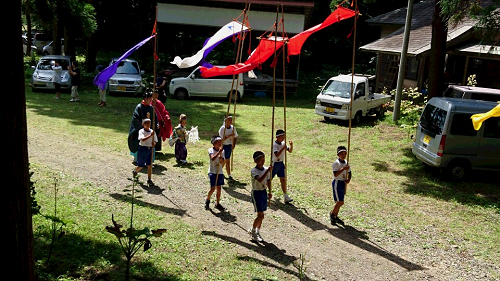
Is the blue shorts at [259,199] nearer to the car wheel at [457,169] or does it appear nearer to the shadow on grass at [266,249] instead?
the shadow on grass at [266,249]

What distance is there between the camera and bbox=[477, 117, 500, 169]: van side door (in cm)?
1166

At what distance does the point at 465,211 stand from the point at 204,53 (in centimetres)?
639

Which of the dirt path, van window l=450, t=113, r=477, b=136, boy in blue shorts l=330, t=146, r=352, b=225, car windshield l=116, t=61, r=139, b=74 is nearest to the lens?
the dirt path

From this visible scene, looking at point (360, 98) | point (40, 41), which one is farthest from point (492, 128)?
point (40, 41)

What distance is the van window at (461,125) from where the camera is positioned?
11.4 metres

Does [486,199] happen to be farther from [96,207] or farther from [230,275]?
[96,207]

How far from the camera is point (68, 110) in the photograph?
17.9m

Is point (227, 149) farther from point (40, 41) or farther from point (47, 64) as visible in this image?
point (40, 41)

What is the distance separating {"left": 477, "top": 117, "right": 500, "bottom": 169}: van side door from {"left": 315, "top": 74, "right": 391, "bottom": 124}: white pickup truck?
6.44m

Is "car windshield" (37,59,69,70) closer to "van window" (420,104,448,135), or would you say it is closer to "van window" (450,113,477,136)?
"van window" (420,104,448,135)

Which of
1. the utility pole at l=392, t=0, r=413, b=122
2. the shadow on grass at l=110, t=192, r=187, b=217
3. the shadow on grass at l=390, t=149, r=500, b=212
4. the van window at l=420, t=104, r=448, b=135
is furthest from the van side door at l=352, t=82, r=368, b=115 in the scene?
the shadow on grass at l=110, t=192, r=187, b=217

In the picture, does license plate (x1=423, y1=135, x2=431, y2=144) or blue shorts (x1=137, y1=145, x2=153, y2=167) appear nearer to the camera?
blue shorts (x1=137, y1=145, x2=153, y2=167)

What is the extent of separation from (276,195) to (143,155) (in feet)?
9.55

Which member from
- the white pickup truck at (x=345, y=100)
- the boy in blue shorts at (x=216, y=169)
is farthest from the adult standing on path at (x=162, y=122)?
the white pickup truck at (x=345, y=100)
